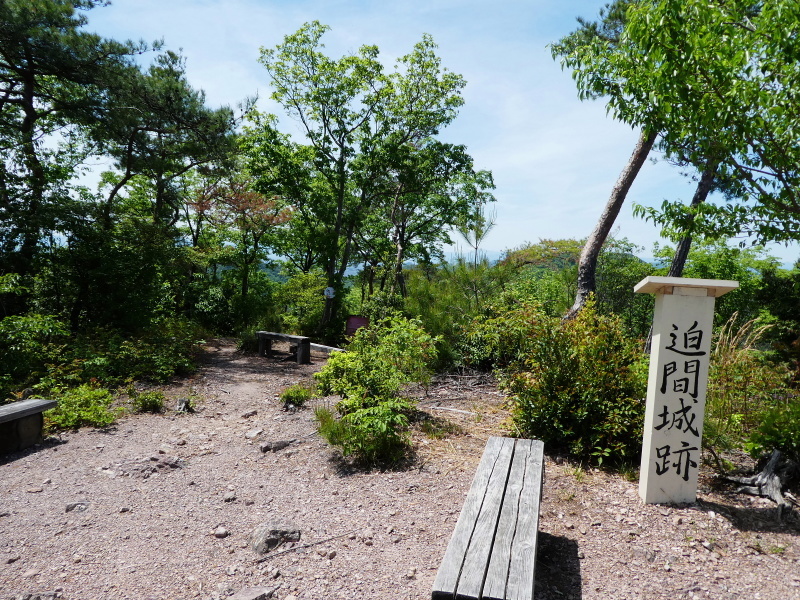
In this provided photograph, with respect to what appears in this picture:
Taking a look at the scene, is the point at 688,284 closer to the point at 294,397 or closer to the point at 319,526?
the point at 319,526

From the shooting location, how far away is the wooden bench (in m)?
9.99

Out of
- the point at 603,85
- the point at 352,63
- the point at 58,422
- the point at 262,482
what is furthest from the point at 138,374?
the point at 352,63

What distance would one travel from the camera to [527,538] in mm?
2307

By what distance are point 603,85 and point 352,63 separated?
927 cm

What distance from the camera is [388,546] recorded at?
2.95 m

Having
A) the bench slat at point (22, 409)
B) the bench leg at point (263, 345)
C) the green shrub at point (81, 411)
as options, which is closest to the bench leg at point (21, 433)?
the bench slat at point (22, 409)

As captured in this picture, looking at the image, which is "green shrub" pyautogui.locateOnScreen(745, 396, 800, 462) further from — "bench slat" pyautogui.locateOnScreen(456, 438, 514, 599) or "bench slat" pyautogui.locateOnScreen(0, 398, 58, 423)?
"bench slat" pyautogui.locateOnScreen(0, 398, 58, 423)

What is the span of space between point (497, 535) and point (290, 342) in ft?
28.5

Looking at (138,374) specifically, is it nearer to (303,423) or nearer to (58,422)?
(58,422)

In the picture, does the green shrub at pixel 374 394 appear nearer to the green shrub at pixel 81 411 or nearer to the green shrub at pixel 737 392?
the green shrub at pixel 81 411

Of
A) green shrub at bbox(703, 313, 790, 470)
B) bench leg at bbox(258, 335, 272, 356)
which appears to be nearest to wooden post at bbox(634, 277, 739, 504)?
green shrub at bbox(703, 313, 790, 470)

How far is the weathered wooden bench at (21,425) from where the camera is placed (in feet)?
15.4

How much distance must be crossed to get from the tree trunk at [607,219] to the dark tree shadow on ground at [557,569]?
5093 mm

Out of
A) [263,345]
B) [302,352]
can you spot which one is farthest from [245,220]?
[302,352]
